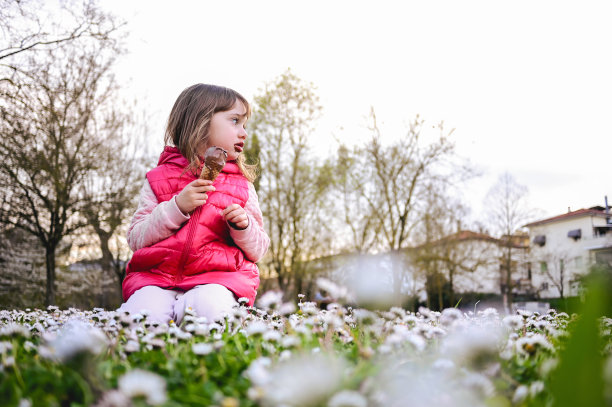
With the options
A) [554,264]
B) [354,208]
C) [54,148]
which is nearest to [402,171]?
[354,208]

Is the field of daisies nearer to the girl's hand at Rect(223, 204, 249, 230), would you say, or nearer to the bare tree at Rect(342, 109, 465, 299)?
the girl's hand at Rect(223, 204, 249, 230)

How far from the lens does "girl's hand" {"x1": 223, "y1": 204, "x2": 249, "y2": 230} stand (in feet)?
11.1

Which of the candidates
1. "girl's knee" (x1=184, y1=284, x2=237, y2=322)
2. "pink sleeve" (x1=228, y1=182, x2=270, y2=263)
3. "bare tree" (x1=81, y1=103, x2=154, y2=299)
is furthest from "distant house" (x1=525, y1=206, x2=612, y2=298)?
"girl's knee" (x1=184, y1=284, x2=237, y2=322)

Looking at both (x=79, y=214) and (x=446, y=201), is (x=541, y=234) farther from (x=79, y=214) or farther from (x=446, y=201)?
(x=79, y=214)

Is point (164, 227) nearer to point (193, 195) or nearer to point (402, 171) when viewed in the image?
point (193, 195)

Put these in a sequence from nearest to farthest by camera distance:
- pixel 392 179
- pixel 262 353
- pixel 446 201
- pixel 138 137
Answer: pixel 262 353 < pixel 138 137 < pixel 392 179 < pixel 446 201

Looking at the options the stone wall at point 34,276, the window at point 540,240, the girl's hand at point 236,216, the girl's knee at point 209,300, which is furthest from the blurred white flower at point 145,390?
the window at point 540,240

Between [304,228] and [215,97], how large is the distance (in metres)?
20.5

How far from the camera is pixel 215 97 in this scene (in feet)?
13.3

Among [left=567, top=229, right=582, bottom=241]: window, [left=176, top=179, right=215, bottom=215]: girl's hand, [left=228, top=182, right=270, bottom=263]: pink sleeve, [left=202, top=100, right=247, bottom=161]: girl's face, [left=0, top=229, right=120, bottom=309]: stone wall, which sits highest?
[left=567, top=229, right=582, bottom=241]: window

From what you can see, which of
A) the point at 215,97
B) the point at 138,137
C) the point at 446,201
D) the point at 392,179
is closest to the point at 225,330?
the point at 215,97

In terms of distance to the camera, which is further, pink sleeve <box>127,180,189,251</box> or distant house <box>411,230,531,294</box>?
distant house <box>411,230,531,294</box>

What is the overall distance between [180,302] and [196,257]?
0.37m

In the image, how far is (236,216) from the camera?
341 cm
